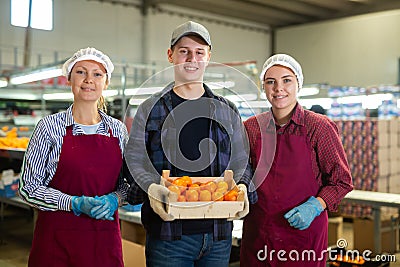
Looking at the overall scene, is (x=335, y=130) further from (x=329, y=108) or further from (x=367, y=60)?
(x=367, y=60)

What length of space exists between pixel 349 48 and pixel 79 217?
11.5m

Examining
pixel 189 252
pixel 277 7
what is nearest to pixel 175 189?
pixel 189 252

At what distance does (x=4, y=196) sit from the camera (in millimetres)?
4816

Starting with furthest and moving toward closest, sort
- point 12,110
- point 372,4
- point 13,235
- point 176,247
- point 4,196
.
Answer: point 372,4
point 12,110
point 13,235
point 4,196
point 176,247

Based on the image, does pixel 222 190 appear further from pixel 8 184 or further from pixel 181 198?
pixel 8 184

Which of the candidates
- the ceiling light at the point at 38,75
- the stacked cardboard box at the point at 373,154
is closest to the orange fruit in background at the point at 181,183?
the ceiling light at the point at 38,75

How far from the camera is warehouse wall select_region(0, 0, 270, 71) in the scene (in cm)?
877

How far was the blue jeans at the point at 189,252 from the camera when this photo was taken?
4.87 ft

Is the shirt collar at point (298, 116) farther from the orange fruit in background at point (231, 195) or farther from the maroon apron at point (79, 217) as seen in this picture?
the maroon apron at point (79, 217)

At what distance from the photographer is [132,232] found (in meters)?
3.79

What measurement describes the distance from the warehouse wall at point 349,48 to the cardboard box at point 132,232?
917 centimetres

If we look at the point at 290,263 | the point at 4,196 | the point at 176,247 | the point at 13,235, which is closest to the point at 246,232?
the point at 290,263

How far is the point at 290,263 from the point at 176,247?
53 cm

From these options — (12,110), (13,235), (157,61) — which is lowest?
(13,235)
